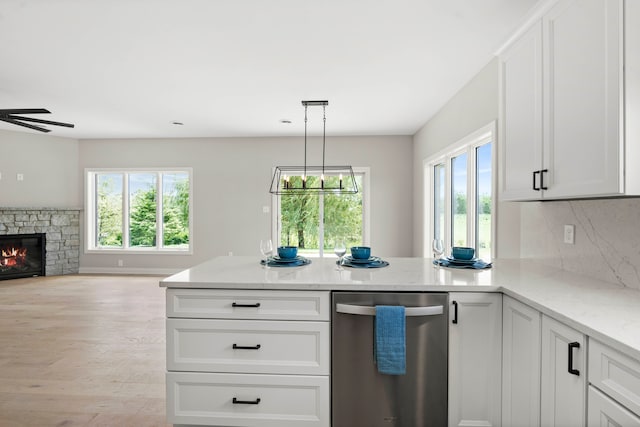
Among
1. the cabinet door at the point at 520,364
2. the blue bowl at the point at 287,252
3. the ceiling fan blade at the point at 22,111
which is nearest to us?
the cabinet door at the point at 520,364

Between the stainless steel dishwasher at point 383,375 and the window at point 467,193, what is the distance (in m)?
1.56

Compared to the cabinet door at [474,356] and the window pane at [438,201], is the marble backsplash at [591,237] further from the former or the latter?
the window pane at [438,201]

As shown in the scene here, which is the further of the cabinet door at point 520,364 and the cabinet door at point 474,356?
the cabinet door at point 474,356

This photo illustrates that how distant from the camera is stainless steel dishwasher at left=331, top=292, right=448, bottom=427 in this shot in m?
1.66

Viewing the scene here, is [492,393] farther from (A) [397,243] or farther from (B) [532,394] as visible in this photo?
(A) [397,243]

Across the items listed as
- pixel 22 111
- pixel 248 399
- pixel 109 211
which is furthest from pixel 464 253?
pixel 109 211

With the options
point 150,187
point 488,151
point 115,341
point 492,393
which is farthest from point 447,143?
point 150,187

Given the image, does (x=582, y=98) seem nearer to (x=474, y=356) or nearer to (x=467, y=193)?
(x=474, y=356)

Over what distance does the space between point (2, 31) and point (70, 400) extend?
281 centimetres

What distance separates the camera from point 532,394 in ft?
4.47

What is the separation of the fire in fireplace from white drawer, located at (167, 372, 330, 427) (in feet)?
20.3

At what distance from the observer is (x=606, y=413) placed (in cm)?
100

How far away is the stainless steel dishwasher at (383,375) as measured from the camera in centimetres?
166

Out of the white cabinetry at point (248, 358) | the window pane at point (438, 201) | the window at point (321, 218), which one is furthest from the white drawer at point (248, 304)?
the window at point (321, 218)
